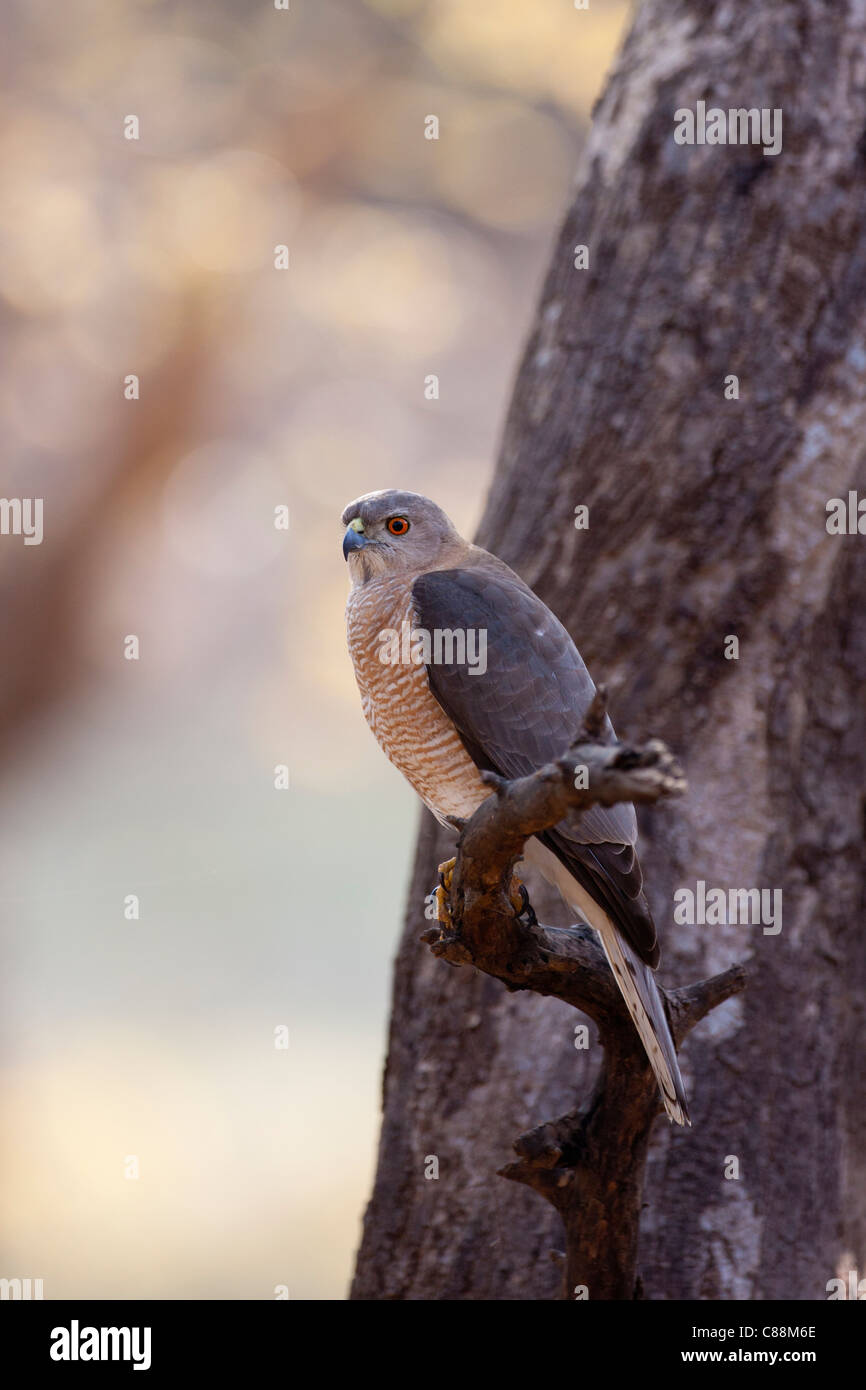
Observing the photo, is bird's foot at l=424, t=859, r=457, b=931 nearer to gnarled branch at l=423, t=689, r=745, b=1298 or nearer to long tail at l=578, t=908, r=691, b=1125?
gnarled branch at l=423, t=689, r=745, b=1298

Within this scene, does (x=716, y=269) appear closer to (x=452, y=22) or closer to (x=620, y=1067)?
(x=620, y=1067)

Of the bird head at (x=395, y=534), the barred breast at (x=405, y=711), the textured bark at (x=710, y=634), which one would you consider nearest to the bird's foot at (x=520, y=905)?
the barred breast at (x=405, y=711)

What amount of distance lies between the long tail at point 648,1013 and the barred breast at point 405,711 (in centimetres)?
41

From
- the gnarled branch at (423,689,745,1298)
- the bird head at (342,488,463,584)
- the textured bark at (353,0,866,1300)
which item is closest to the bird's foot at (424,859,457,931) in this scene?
the gnarled branch at (423,689,745,1298)

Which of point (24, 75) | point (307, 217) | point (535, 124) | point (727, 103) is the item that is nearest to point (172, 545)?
point (307, 217)

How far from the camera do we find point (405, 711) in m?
2.52

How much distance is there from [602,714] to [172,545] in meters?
4.57

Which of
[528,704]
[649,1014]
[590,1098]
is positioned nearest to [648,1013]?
[649,1014]

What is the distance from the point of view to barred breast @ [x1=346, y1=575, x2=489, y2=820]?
8.23ft

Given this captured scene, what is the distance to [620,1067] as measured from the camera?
2363 mm

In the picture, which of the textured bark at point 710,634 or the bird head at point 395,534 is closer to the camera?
the bird head at point 395,534

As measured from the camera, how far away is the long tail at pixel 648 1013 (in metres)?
2.19

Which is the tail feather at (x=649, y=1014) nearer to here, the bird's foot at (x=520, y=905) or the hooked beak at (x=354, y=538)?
the bird's foot at (x=520, y=905)
